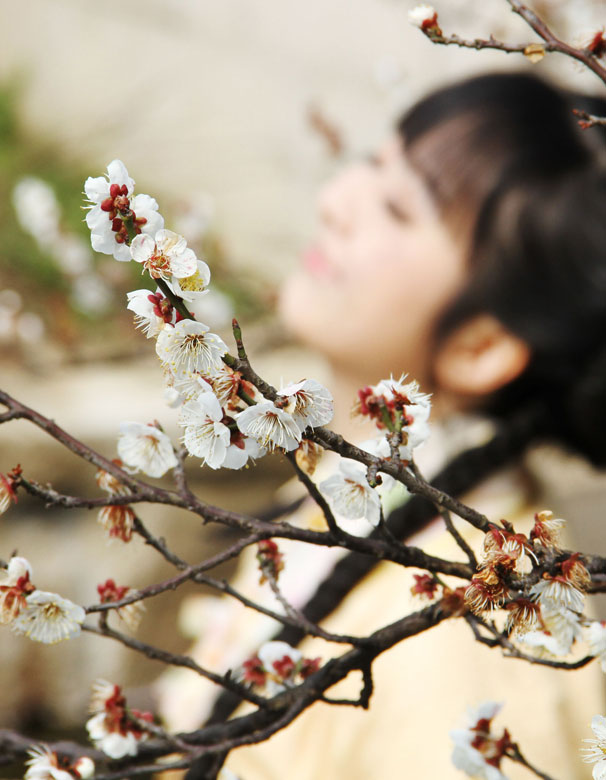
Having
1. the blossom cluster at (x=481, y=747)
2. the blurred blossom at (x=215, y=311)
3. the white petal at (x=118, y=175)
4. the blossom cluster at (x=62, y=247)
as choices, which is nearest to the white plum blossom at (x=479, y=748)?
the blossom cluster at (x=481, y=747)

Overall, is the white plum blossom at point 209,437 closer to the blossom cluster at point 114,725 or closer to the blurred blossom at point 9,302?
the blossom cluster at point 114,725

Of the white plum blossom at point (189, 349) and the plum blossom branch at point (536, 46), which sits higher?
the plum blossom branch at point (536, 46)

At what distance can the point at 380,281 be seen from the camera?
970 mm

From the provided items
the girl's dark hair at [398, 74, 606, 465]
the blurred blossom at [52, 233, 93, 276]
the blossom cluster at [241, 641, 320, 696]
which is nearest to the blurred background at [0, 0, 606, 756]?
the blurred blossom at [52, 233, 93, 276]

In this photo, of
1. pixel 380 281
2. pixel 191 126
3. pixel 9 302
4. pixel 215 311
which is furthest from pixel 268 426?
pixel 191 126

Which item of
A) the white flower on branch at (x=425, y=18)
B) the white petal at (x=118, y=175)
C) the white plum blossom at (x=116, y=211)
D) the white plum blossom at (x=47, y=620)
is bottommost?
the white plum blossom at (x=47, y=620)

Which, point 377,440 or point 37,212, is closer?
point 377,440

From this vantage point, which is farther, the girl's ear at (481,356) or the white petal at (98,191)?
the girl's ear at (481,356)

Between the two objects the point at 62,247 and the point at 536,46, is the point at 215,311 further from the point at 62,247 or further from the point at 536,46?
the point at 536,46

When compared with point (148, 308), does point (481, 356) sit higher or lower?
higher

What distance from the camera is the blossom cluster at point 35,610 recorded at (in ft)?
1.11

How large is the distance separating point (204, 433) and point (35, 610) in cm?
13

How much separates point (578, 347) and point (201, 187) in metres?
1.79

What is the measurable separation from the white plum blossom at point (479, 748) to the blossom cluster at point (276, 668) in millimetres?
88
